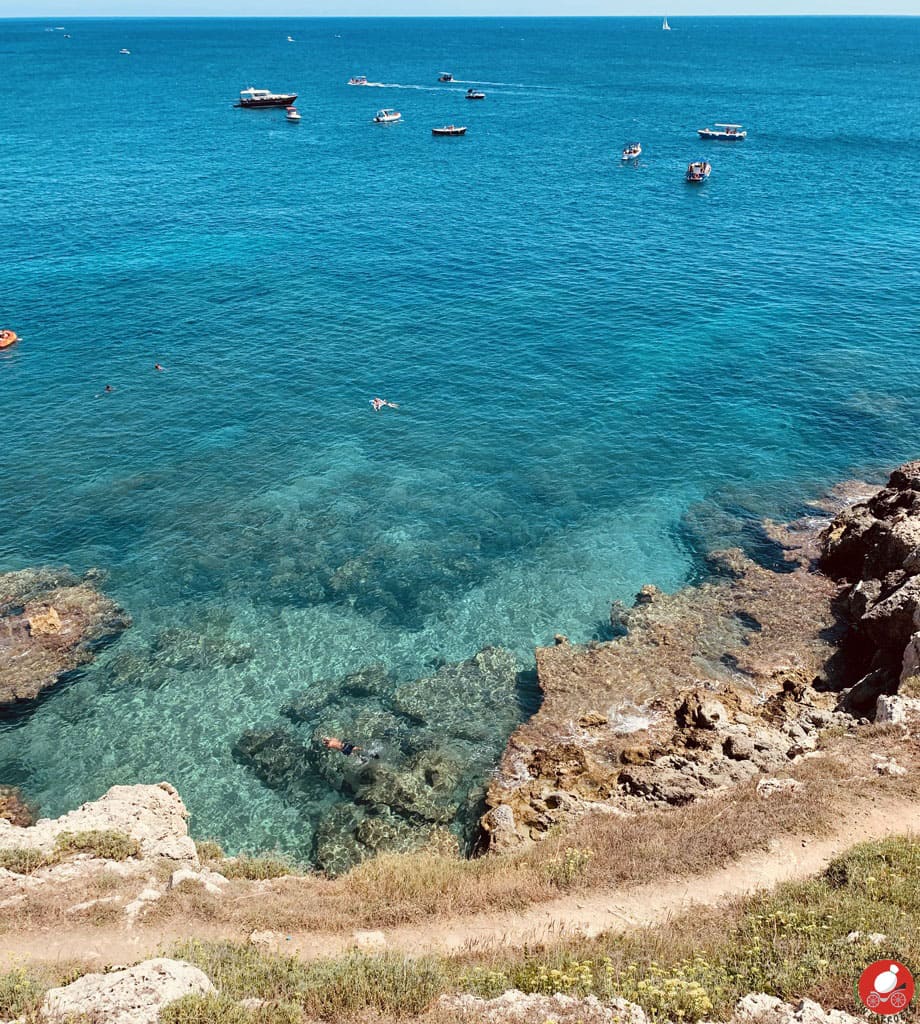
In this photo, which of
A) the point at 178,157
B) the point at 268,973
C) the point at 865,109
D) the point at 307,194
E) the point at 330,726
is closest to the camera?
the point at 268,973

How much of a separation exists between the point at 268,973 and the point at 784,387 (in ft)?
176

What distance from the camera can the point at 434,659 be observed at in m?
35.4

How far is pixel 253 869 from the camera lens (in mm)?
22375

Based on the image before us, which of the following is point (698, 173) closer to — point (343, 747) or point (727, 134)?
point (727, 134)

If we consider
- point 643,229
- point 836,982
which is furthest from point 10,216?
point 836,982

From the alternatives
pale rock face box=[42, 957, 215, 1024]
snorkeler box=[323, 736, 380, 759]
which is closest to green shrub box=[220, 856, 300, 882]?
pale rock face box=[42, 957, 215, 1024]

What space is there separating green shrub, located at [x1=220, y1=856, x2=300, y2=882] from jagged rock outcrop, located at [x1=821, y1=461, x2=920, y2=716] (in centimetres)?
2171

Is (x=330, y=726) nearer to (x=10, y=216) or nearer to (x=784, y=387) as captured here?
(x=784, y=387)

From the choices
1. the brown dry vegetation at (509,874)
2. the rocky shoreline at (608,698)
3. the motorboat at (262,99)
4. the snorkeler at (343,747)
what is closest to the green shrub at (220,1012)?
the brown dry vegetation at (509,874)

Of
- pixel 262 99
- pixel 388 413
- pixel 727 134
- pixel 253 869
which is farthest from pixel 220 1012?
pixel 262 99

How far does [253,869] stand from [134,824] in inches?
177

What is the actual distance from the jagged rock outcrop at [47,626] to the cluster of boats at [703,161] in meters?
99.3

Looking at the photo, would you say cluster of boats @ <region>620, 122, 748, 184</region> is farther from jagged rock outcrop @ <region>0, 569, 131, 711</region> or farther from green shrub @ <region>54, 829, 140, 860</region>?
green shrub @ <region>54, 829, 140, 860</region>

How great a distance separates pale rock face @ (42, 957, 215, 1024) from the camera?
47.4ft
